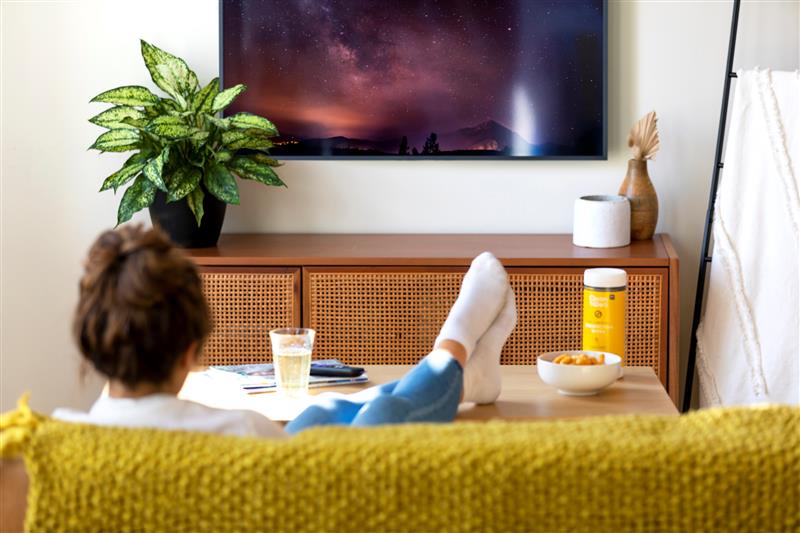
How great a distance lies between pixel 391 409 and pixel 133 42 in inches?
90.3

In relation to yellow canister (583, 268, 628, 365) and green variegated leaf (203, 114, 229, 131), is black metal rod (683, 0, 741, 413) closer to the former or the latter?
yellow canister (583, 268, 628, 365)

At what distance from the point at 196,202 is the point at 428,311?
0.74 m

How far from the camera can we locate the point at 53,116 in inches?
138

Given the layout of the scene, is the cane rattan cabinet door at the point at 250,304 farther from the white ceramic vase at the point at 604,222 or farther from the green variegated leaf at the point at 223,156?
the white ceramic vase at the point at 604,222

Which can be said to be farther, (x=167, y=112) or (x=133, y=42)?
(x=133, y=42)

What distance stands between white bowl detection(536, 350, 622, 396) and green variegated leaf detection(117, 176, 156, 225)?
1.59 metres

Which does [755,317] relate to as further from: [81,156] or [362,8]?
[81,156]

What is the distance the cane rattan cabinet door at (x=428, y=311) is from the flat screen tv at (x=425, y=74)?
56 centimetres

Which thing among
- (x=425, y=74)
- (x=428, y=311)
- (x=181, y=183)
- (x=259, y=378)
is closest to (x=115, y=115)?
(x=181, y=183)

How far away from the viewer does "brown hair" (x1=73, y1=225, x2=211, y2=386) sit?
3.90 ft

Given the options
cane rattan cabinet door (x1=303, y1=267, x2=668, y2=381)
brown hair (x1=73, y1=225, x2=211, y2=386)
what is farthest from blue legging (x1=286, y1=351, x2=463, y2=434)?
cane rattan cabinet door (x1=303, y1=267, x2=668, y2=381)

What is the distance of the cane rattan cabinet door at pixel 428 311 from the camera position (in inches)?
119

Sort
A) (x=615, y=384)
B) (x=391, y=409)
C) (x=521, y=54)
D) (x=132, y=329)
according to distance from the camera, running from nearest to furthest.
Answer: (x=132, y=329) → (x=391, y=409) → (x=615, y=384) → (x=521, y=54)

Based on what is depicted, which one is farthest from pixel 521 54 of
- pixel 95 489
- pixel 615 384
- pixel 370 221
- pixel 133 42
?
pixel 95 489
